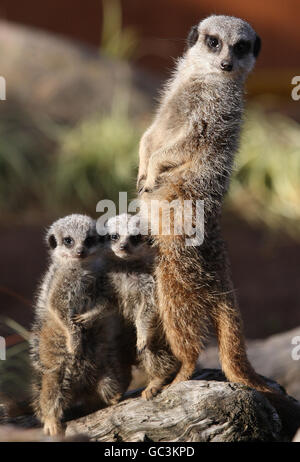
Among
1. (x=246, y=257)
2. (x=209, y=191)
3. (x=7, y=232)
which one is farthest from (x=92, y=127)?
(x=209, y=191)

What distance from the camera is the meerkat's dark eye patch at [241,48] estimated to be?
3088 millimetres

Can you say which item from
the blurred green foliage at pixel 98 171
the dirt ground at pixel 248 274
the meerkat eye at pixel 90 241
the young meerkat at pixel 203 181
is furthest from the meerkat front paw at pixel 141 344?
the blurred green foliage at pixel 98 171

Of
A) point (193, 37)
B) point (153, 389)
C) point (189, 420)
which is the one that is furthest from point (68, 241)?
point (193, 37)

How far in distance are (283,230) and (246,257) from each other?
744mm

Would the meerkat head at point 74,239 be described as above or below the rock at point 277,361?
above

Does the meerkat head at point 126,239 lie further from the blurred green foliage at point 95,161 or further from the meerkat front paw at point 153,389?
the blurred green foliage at point 95,161

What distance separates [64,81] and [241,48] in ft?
17.6

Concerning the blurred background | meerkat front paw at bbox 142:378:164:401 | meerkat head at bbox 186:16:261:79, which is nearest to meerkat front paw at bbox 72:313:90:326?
meerkat front paw at bbox 142:378:164:401

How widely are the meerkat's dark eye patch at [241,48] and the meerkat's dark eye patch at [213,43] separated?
0.25ft

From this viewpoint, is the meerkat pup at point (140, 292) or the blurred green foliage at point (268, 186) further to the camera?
the blurred green foliage at point (268, 186)

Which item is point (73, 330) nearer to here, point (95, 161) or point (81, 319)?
point (81, 319)

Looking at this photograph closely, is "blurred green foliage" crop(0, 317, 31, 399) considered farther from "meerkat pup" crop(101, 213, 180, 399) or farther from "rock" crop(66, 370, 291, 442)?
"meerkat pup" crop(101, 213, 180, 399)

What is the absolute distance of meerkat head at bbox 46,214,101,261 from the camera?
9.84 ft

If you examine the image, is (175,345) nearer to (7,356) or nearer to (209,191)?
(209,191)
